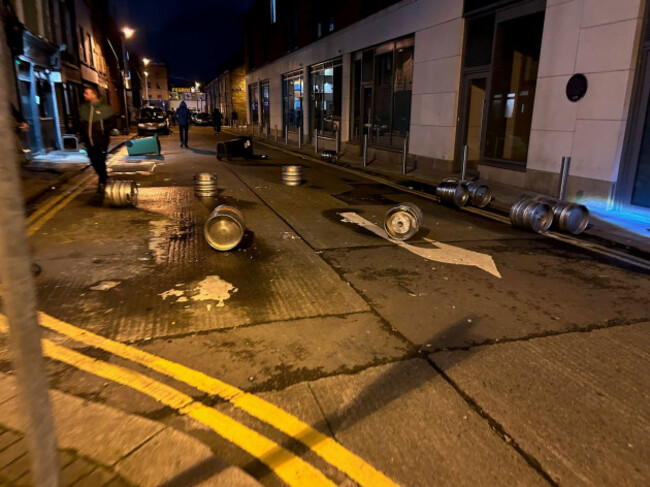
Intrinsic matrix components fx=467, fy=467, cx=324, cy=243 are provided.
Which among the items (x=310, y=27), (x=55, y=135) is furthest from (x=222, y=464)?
(x=310, y=27)

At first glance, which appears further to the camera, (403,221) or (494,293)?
(403,221)

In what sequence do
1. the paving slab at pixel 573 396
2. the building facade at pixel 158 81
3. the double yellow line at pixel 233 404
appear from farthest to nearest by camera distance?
the building facade at pixel 158 81 < the paving slab at pixel 573 396 < the double yellow line at pixel 233 404

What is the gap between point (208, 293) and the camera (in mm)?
5043

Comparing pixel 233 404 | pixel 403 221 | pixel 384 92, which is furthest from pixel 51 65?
pixel 233 404

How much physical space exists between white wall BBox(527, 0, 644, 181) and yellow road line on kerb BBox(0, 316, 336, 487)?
9.89 meters

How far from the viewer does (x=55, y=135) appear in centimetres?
2081

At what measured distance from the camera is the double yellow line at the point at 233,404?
252 cm

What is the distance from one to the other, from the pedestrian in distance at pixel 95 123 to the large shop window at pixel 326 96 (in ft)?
51.9

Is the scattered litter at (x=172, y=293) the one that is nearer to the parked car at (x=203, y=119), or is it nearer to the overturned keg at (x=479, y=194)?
the overturned keg at (x=479, y=194)

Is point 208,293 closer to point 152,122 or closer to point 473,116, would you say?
point 473,116

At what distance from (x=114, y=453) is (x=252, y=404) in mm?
857

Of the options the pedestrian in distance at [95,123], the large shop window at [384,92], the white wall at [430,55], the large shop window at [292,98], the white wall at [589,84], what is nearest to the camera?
the white wall at [589,84]

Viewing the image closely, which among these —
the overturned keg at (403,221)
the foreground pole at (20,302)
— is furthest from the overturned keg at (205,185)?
the foreground pole at (20,302)

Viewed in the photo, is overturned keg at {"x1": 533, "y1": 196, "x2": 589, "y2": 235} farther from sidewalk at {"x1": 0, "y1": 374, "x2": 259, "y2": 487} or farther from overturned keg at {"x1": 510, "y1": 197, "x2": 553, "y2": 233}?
sidewalk at {"x1": 0, "y1": 374, "x2": 259, "y2": 487}
